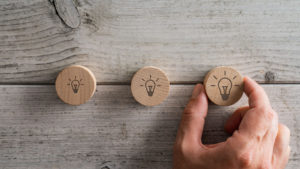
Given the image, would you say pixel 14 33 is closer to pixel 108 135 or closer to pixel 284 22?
pixel 108 135

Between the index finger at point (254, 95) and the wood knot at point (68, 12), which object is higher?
the wood knot at point (68, 12)

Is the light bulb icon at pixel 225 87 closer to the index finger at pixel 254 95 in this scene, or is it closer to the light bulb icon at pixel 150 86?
the index finger at pixel 254 95

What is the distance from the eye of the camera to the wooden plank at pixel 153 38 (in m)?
0.57

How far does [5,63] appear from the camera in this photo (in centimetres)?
59

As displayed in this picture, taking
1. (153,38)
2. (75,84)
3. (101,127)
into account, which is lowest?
(101,127)

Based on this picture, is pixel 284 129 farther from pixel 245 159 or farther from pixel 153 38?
pixel 153 38

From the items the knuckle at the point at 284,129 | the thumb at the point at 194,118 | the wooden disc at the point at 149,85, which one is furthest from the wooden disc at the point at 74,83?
the knuckle at the point at 284,129

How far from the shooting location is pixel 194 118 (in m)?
0.54

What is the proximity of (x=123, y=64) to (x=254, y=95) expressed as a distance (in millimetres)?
307

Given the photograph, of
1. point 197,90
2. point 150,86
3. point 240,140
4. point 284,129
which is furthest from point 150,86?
point 284,129

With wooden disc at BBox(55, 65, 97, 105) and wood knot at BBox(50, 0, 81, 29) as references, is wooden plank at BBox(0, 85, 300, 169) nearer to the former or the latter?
wooden disc at BBox(55, 65, 97, 105)

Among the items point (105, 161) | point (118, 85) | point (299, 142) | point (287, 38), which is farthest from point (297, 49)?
point (105, 161)

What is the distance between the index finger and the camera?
523 mm

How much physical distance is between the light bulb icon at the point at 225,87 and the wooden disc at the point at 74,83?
295 millimetres
